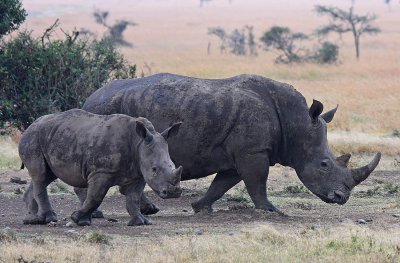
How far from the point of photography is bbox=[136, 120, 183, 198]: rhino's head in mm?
12555

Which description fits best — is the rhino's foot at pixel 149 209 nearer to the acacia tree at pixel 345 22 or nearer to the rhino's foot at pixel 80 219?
the rhino's foot at pixel 80 219

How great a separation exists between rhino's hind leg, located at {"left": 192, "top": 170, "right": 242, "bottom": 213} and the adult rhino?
0.01 m

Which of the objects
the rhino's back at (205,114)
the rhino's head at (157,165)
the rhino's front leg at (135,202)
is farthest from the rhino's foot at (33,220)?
the rhino's back at (205,114)

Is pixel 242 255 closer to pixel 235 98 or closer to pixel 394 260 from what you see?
pixel 394 260

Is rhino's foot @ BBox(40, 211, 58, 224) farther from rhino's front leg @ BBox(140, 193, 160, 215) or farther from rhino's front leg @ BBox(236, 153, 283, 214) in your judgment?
rhino's front leg @ BBox(236, 153, 283, 214)

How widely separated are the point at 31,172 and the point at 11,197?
3102 millimetres

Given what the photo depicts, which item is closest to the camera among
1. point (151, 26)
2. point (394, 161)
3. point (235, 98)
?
point (235, 98)

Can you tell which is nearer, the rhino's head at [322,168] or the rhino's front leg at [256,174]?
the rhino's front leg at [256,174]

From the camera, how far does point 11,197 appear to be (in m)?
16.6

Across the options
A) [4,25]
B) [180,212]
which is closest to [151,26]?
[4,25]

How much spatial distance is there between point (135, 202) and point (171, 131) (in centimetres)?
90

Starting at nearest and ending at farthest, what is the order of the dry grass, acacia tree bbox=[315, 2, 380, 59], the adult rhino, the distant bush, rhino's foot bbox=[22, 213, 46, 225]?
the dry grass < rhino's foot bbox=[22, 213, 46, 225] < the adult rhino < the distant bush < acacia tree bbox=[315, 2, 380, 59]

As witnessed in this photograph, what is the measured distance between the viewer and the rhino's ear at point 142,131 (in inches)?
505

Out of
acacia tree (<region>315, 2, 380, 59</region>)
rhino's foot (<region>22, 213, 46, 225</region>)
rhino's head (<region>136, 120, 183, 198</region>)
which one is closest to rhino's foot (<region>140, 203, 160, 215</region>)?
rhino's foot (<region>22, 213, 46, 225</region>)
